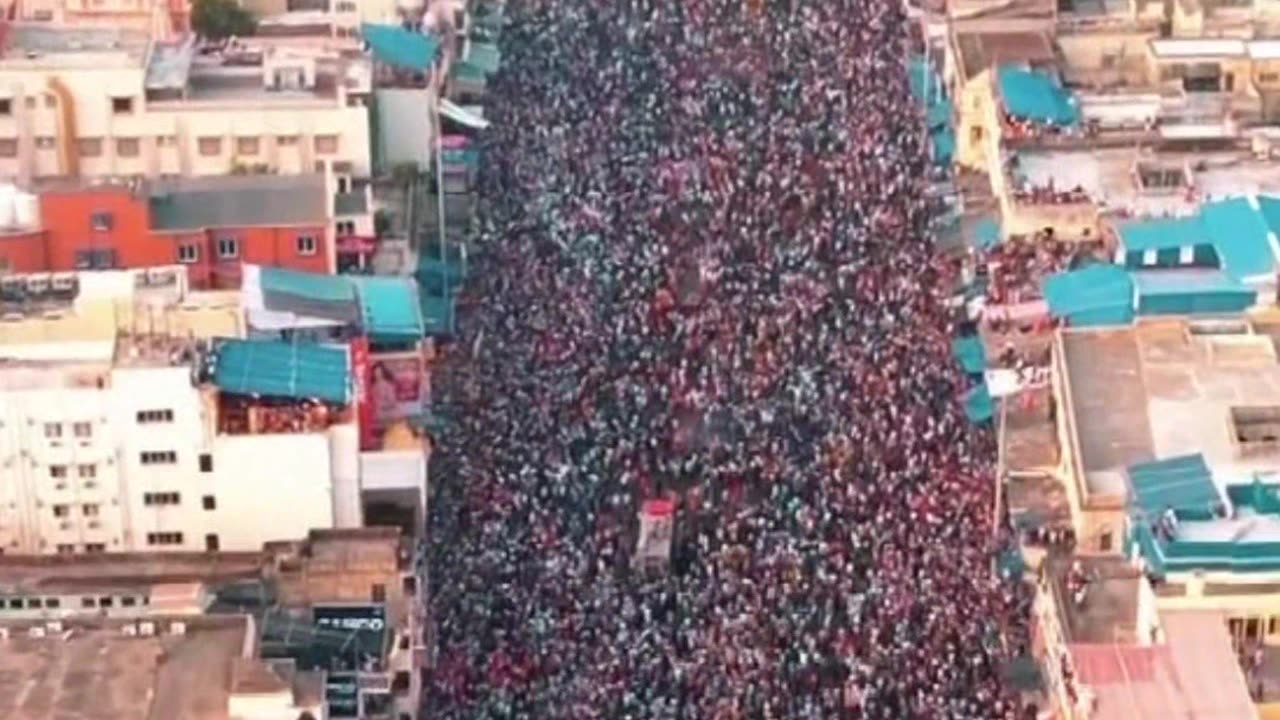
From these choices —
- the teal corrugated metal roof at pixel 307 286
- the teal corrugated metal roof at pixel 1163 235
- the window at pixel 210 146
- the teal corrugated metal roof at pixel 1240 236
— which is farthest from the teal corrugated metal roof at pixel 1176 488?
the window at pixel 210 146

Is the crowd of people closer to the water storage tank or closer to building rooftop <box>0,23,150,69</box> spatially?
the water storage tank

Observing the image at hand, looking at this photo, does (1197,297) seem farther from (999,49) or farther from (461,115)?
(461,115)

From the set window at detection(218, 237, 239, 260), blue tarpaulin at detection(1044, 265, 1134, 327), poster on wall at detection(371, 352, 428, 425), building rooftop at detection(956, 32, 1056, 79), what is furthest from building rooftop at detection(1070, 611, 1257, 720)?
building rooftop at detection(956, 32, 1056, 79)

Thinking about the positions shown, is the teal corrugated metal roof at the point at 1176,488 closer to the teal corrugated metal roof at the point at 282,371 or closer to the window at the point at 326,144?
the teal corrugated metal roof at the point at 282,371

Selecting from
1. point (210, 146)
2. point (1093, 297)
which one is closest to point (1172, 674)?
point (1093, 297)

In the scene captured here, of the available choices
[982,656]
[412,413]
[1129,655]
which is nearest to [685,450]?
[412,413]
